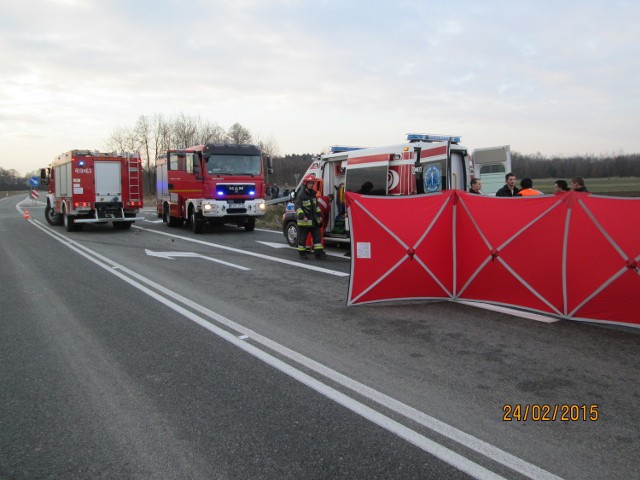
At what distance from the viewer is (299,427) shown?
3.49m

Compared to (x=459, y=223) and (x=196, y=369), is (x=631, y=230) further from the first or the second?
(x=196, y=369)

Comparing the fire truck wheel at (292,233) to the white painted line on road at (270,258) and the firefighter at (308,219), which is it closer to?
the white painted line on road at (270,258)

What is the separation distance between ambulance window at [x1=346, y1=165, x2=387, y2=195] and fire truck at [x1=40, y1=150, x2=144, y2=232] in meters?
10.1

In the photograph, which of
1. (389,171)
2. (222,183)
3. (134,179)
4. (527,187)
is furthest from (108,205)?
(527,187)

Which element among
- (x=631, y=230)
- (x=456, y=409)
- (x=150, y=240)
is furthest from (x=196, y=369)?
(x=150, y=240)

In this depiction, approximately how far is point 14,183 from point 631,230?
16314 centimetres

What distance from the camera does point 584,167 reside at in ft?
249

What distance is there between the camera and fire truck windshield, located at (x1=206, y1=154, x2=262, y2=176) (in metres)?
17.3

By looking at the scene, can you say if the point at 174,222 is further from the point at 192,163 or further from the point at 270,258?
the point at 270,258

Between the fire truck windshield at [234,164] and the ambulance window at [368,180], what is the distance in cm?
641

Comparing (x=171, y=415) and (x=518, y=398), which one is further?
(x=518, y=398)

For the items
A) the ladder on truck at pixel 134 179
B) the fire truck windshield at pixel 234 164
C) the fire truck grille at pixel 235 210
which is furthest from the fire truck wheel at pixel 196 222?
the ladder on truck at pixel 134 179
